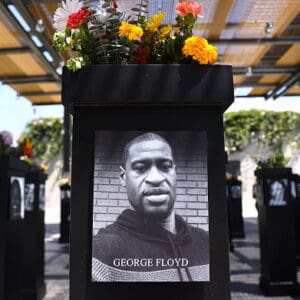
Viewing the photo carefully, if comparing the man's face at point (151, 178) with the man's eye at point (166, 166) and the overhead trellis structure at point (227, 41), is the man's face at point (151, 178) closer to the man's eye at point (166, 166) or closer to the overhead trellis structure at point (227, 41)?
the man's eye at point (166, 166)

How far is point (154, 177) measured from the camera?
1.48m

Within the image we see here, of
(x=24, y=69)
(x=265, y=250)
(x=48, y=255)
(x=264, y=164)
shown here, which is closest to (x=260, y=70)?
(x=264, y=164)

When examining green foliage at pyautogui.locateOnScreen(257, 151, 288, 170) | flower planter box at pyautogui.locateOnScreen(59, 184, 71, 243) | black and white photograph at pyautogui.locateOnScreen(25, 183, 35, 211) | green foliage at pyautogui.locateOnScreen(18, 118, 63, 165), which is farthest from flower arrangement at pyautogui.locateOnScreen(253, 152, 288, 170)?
green foliage at pyautogui.locateOnScreen(18, 118, 63, 165)

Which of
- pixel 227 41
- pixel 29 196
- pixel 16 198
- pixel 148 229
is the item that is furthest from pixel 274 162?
pixel 148 229

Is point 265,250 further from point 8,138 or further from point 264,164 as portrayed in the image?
point 8,138

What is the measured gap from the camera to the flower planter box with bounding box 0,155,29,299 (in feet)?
10.5

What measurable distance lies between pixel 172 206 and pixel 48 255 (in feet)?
20.1

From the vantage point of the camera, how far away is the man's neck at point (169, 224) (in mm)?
1458

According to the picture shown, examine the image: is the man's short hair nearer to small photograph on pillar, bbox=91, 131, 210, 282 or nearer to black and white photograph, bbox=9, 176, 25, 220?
small photograph on pillar, bbox=91, 131, 210, 282

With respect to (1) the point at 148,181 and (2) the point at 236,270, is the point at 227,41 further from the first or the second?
(1) the point at 148,181

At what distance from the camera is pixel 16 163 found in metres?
3.42

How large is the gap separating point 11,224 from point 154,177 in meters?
2.26

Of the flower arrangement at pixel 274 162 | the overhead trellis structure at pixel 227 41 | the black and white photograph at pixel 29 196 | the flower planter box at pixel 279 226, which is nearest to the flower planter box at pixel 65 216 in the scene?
the overhead trellis structure at pixel 227 41

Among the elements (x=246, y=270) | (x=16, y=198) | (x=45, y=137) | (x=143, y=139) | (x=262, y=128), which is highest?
(x=262, y=128)
